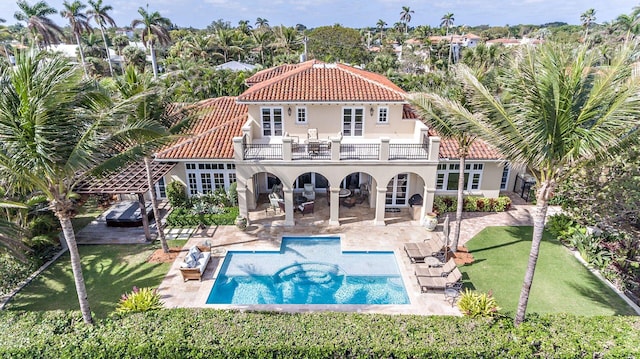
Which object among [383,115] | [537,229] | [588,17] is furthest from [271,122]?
[588,17]

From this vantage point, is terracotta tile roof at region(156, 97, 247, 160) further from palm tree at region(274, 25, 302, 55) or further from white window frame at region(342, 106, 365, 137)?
palm tree at region(274, 25, 302, 55)

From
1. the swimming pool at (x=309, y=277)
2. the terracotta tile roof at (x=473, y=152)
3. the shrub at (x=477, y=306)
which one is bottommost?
the swimming pool at (x=309, y=277)

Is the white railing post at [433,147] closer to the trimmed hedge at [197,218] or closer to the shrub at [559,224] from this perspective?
the shrub at [559,224]

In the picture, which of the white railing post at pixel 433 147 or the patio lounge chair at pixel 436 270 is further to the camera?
the white railing post at pixel 433 147

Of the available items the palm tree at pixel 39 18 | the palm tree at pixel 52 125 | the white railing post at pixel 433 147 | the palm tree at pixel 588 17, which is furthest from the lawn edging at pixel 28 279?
the palm tree at pixel 588 17

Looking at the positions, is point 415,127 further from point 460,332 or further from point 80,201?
point 80,201

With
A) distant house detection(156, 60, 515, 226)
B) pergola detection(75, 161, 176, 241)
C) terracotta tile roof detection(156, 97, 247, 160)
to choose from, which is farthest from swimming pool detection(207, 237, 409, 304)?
terracotta tile roof detection(156, 97, 247, 160)

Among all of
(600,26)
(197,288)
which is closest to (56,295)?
(197,288)
